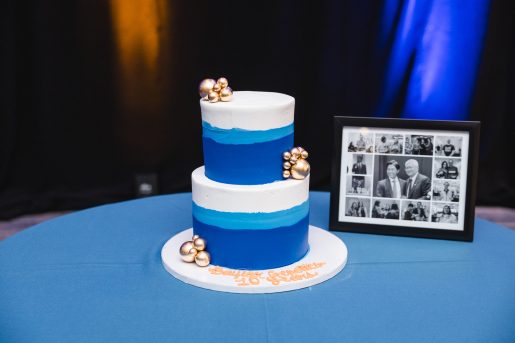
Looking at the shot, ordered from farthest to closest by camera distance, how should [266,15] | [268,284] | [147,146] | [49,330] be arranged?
[147,146] → [266,15] → [268,284] → [49,330]

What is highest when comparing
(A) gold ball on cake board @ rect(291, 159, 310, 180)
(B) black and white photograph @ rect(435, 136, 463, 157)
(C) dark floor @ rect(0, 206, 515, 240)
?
(B) black and white photograph @ rect(435, 136, 463, 157)

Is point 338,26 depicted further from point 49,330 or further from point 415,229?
point 49,330

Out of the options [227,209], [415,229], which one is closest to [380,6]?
[415,229]

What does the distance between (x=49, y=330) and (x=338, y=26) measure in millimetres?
2041

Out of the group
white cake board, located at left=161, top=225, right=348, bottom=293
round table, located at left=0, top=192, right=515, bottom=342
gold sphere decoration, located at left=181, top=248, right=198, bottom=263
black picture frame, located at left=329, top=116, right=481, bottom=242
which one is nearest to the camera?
round table, located at left=0, top=192, right=515, bottom=342

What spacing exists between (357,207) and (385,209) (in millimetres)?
70

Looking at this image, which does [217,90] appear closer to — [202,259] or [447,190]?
[202,259]

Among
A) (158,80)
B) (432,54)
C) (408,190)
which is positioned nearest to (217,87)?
(408,190)

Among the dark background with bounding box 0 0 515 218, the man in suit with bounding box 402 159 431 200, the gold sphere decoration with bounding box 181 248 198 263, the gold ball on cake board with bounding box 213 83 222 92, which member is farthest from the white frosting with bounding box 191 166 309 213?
the dark background with bounding box 0 0 515 218

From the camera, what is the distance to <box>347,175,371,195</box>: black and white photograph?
163 cm

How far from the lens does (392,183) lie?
1.61 metres

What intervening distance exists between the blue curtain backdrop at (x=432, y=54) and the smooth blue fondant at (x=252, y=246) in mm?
1646

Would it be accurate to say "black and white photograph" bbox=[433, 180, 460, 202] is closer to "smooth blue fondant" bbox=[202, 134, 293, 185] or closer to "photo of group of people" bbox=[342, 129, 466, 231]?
"photo of group of people" bbox=[342, 129, 466, 231]

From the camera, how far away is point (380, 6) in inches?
111
